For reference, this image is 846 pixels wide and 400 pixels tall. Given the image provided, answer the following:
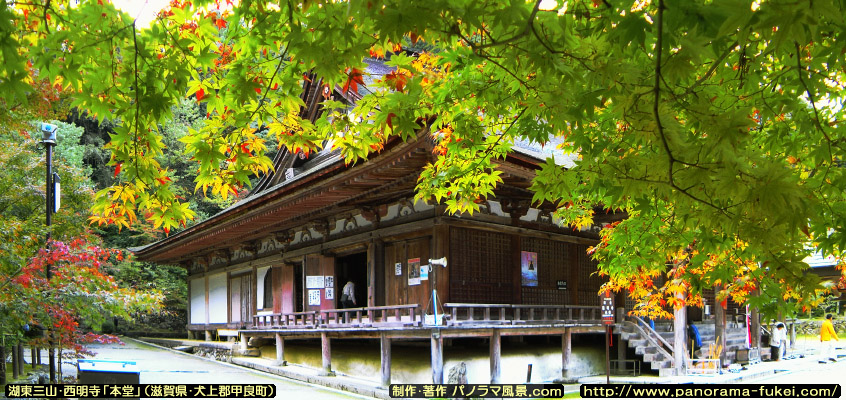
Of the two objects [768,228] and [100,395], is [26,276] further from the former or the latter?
[768,228]

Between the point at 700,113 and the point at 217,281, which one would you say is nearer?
the point at 700,113

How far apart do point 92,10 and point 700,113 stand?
11.2 feet

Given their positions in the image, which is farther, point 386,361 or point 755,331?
point 755,331

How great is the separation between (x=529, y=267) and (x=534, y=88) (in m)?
10.0

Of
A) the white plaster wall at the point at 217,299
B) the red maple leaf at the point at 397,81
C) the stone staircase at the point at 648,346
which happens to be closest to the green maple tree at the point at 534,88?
the red maple leaf at the point at 397,81

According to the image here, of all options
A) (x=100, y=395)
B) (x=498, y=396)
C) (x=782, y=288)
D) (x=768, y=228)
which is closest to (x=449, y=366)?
(x=498, y=396)

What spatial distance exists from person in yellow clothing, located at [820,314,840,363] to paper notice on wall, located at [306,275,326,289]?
553 inches

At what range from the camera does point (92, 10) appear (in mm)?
3771

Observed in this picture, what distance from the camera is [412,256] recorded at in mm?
13039

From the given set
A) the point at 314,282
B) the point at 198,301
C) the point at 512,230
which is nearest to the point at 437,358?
the point at 512,230

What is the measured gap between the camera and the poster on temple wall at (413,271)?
12.8 m

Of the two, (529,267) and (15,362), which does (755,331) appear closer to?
(529,267)

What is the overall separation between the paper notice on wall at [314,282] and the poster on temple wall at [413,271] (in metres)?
3.28

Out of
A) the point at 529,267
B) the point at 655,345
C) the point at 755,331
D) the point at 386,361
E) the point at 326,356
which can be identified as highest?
the point at 529,267
